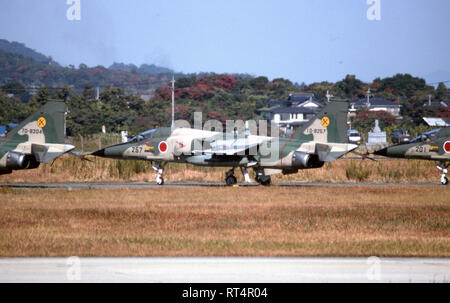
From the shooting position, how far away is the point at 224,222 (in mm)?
16344

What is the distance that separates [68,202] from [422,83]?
108476 millimetres

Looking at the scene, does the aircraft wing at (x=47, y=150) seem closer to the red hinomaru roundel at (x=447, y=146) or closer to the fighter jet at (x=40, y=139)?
the fighter jet at (x=40, y=139)

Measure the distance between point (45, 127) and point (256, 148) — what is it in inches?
346

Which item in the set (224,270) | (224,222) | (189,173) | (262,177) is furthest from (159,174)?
(224,270)

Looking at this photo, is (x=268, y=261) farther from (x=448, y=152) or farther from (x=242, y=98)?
(x=242, y=98)

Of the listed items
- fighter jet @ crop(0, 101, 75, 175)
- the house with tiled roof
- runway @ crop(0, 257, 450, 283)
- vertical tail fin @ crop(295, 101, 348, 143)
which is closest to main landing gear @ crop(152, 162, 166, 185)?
fighter jet @ crop(0, 101, 75, 175)

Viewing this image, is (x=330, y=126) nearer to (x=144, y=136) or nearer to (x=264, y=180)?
(x=264, y=180)

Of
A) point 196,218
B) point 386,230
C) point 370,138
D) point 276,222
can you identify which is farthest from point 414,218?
point 370,138

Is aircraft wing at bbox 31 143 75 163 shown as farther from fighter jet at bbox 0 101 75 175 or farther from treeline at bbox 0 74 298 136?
treeline at bbox 0 74 298 136

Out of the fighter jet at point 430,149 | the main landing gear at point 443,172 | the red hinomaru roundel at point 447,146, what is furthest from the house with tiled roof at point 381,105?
the red hinomaru roundel at point 447,146

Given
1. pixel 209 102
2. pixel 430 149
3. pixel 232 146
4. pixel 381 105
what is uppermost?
pixel 209 102

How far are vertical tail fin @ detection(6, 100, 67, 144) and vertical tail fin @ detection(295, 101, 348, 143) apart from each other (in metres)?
10.1

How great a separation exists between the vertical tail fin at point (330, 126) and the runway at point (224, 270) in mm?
14325

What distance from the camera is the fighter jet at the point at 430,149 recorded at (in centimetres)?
2955
